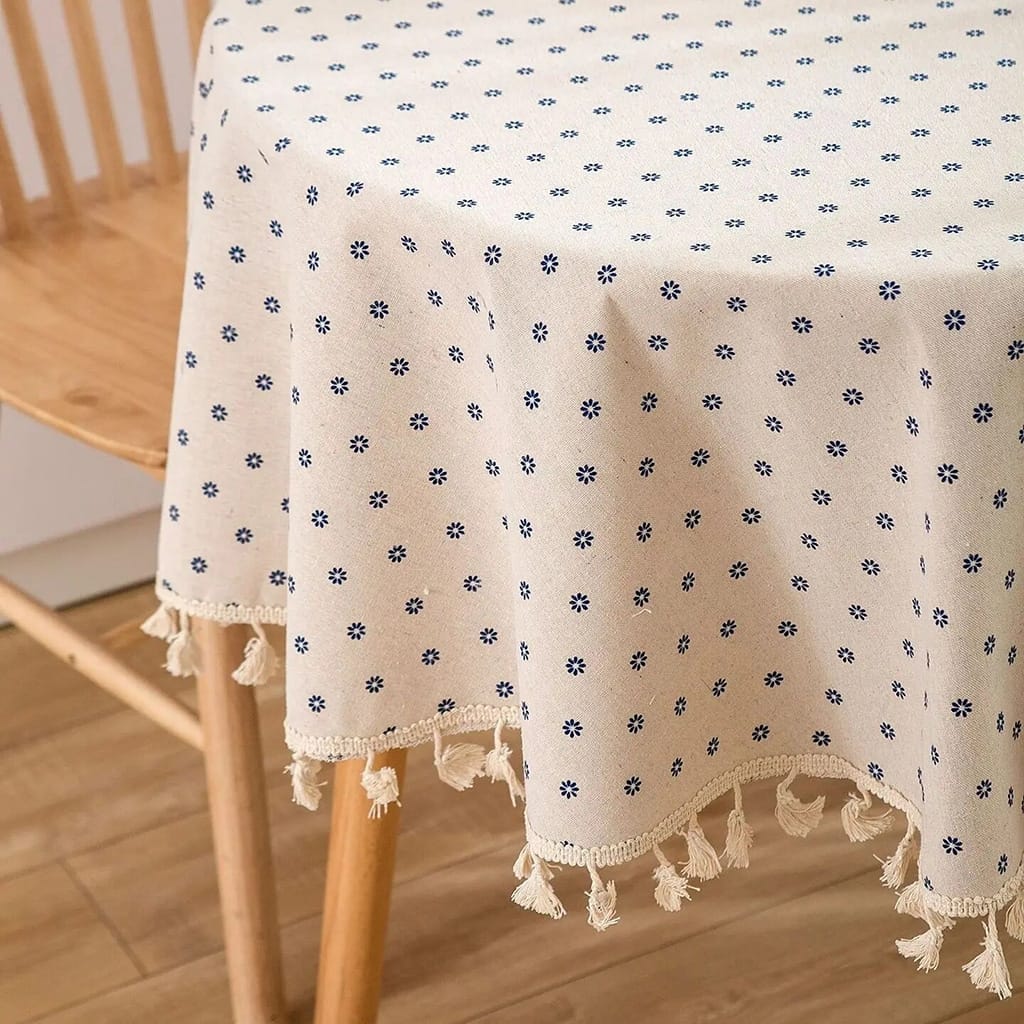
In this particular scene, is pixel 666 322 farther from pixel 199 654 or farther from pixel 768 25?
pixel 199 654

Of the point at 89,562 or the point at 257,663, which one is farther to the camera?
the point at 89,562

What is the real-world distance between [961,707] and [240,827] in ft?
1.78

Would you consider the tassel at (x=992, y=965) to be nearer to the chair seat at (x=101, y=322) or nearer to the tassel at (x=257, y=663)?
the tassel at (x=257, y=663)

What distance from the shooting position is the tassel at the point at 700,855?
2.40ft

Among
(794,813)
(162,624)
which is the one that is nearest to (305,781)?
(162,624)

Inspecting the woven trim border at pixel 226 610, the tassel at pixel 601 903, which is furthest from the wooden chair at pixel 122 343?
the tassel at pixel 601 903

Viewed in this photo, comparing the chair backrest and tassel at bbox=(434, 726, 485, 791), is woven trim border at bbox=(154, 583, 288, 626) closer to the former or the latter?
tassel at bbox=(434, 726, 485, 791)

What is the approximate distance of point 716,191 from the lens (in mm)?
635

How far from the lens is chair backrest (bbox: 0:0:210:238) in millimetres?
1134

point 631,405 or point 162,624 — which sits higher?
point 631,405

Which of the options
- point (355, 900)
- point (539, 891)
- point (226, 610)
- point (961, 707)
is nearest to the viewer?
point (961, 707)

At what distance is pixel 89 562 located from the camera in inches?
64.2

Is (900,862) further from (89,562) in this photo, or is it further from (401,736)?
(89,562)

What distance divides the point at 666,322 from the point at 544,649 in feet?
0.51
